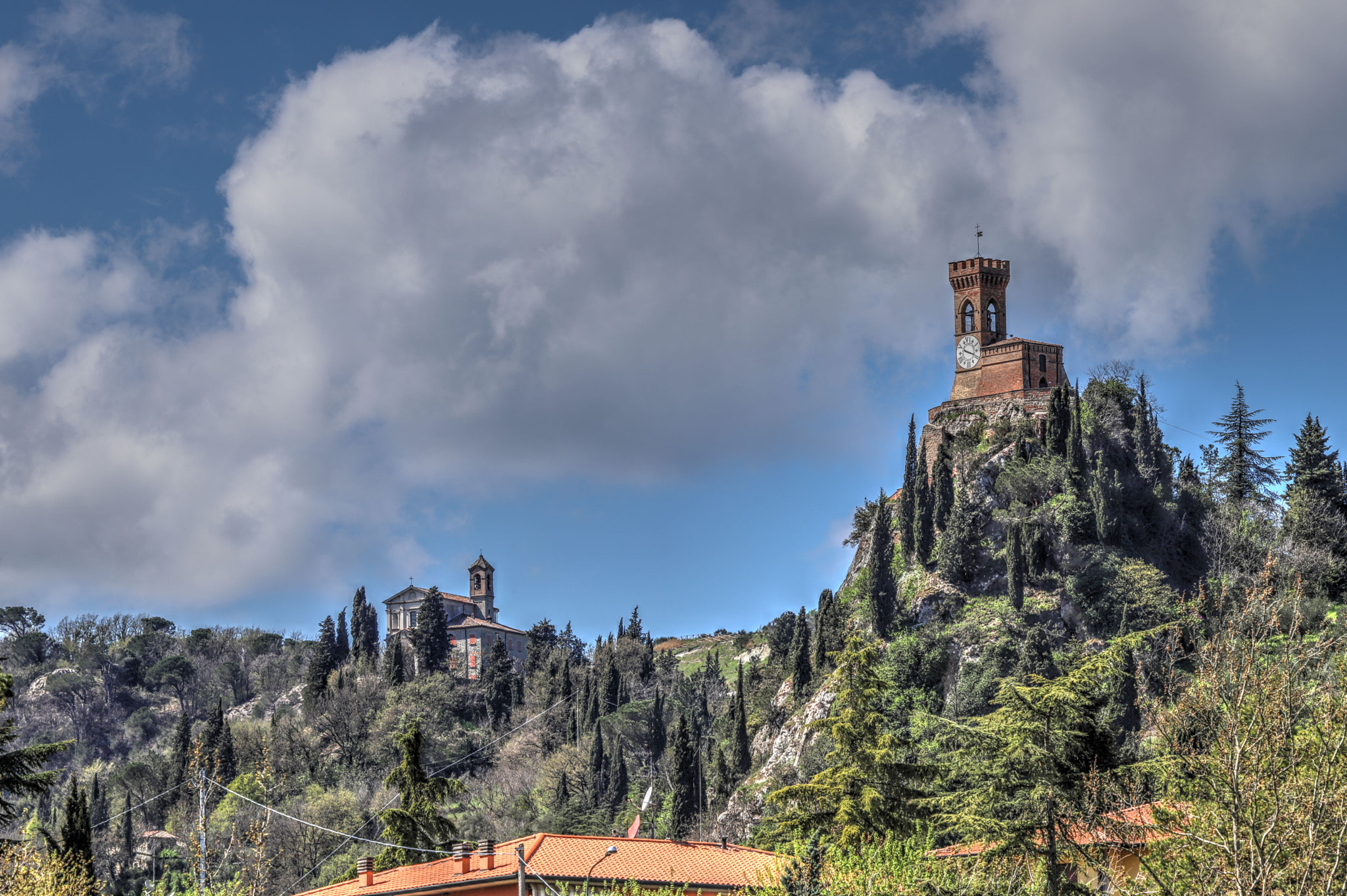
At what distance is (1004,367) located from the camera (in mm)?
77125

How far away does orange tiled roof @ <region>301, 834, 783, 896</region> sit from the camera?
33062 millimetres

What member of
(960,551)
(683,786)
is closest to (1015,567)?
→ (960,551)

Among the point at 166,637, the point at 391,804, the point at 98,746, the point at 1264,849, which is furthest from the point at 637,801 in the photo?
the point at 166,637

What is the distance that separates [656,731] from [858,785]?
4887 cm

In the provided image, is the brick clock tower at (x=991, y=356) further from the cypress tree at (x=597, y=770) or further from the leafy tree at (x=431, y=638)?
the leafy tree at (x=431, y=638)

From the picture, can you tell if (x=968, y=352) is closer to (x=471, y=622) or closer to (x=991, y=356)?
(x=991, y=356)

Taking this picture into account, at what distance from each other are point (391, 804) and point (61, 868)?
35.0 metres

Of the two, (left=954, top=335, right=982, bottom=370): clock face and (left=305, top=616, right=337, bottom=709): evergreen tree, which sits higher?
(left=954, top=335, right=982, bottom=370): clock face

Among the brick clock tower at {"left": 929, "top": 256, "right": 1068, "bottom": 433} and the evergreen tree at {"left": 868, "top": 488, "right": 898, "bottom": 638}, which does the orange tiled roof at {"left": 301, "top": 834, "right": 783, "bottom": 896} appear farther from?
the brick clock tower at {"left": 929, "top": 256, "right": 1068, "bottom": 433}

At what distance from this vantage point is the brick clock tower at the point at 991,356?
74.6 metres

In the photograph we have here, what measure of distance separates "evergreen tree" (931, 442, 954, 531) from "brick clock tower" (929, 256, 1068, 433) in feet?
21.3

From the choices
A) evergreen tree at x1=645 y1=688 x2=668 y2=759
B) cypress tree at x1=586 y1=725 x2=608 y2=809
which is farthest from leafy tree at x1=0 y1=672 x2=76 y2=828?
evergreen tree at x1=645 y1=688 x2=668 y2=759

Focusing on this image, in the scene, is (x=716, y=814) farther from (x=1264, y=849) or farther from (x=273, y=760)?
(x=1264, y=849)

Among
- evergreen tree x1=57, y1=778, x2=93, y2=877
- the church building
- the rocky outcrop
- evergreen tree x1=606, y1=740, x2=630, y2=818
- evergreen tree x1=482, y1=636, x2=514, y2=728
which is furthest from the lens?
the church building
